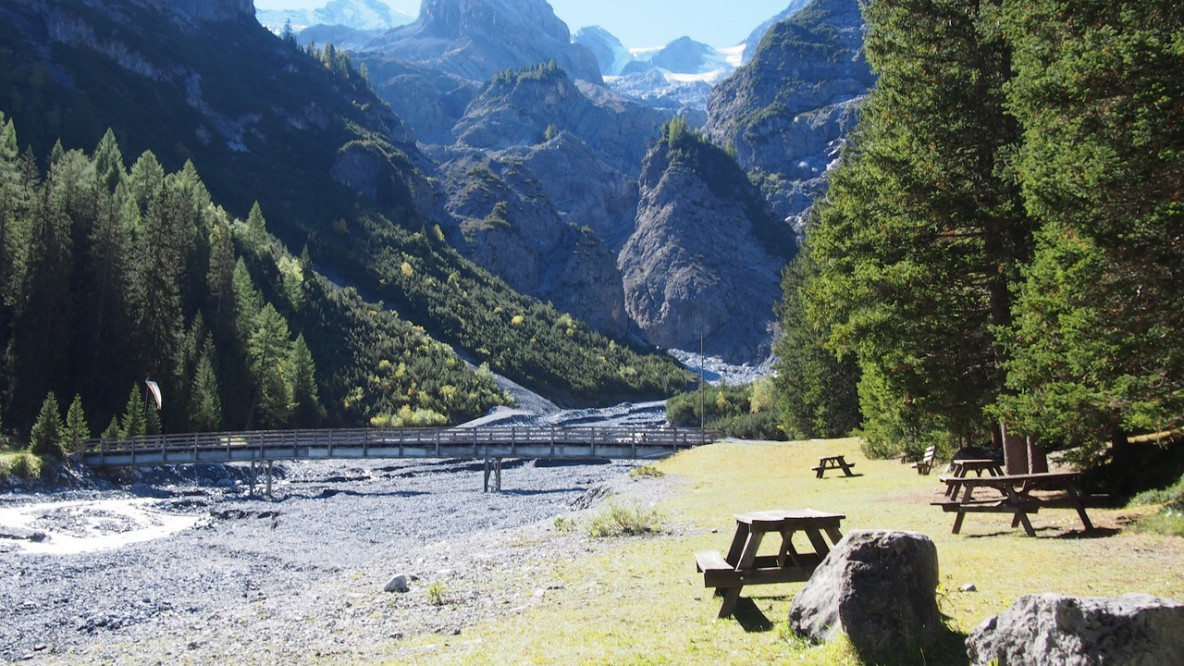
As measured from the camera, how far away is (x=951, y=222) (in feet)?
62.3

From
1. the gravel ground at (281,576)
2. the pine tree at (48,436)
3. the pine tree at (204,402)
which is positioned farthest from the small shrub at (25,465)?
the pine tree at (204,402)

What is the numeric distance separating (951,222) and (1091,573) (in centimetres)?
1053

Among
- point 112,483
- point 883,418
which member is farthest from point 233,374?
→ point 883,418

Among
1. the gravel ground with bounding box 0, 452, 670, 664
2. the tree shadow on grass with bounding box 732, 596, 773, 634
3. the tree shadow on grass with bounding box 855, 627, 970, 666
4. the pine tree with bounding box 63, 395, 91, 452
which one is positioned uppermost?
the pine tree with bounding box 63, 395, 91, 452

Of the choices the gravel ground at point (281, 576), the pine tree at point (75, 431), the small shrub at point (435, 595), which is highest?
the pine tree at point (75, 431)

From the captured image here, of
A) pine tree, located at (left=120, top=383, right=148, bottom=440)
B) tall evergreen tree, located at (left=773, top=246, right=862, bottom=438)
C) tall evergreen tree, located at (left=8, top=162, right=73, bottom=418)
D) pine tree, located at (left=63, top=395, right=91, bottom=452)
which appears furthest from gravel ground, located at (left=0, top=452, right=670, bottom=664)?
tall evergreen tree, located at (left=8, top=162, right=73, bottom=418)

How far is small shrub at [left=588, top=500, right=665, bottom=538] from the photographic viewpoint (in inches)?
737

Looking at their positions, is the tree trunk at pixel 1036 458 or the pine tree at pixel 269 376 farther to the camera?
the pine tree at pixel 269 376

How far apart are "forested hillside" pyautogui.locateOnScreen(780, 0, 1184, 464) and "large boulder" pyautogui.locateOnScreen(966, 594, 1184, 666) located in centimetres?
850

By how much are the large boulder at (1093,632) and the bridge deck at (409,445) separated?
4704cm

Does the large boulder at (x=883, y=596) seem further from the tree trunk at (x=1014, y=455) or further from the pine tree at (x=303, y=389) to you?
the pine tree at (x=303, y=389)

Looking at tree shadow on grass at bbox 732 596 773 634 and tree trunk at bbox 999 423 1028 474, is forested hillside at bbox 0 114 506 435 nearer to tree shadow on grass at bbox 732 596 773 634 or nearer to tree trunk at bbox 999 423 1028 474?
tree trunk at bbox 999 423 1028 474

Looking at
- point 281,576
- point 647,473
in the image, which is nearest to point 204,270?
point 647,473

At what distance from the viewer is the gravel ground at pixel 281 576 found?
40.4 ft
